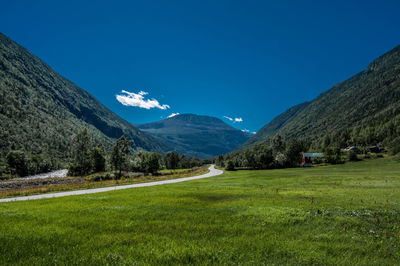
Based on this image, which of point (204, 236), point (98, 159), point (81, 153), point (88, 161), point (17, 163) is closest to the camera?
point (204, 236)

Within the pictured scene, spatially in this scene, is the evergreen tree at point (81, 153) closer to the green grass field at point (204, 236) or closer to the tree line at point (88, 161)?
the tree line at point (88, 161)

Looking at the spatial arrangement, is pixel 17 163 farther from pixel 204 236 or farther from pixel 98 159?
pixel 204 236

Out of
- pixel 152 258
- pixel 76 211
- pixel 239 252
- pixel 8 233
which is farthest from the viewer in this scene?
pixel 76 211

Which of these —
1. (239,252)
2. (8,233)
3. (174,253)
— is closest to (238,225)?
(239,252)

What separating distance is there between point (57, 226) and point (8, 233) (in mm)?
1763

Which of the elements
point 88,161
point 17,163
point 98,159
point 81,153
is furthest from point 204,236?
point 17,163

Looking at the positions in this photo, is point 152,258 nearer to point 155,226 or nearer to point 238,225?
point 155,226

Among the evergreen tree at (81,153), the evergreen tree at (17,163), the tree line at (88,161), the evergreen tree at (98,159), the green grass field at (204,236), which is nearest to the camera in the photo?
the green grass field at (204,236)

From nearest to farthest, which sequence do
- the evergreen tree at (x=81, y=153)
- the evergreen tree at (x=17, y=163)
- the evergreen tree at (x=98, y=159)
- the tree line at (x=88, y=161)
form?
the tree line at (x=88, y=161)
the evergreen tree at (x=81, y=153)
the evergreen tree at (x=98, y=159)
the evergreen tree at (x=17, y=163)

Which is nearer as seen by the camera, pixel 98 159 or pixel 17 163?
pixel 98 159

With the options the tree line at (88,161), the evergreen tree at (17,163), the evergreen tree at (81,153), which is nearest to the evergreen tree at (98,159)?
the tree line at (88,161)

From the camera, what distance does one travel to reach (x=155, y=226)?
9719 mm

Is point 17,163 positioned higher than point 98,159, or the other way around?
point 17,163

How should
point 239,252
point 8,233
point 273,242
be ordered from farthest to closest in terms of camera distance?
point 8,233
point 273,242
point 239,252
